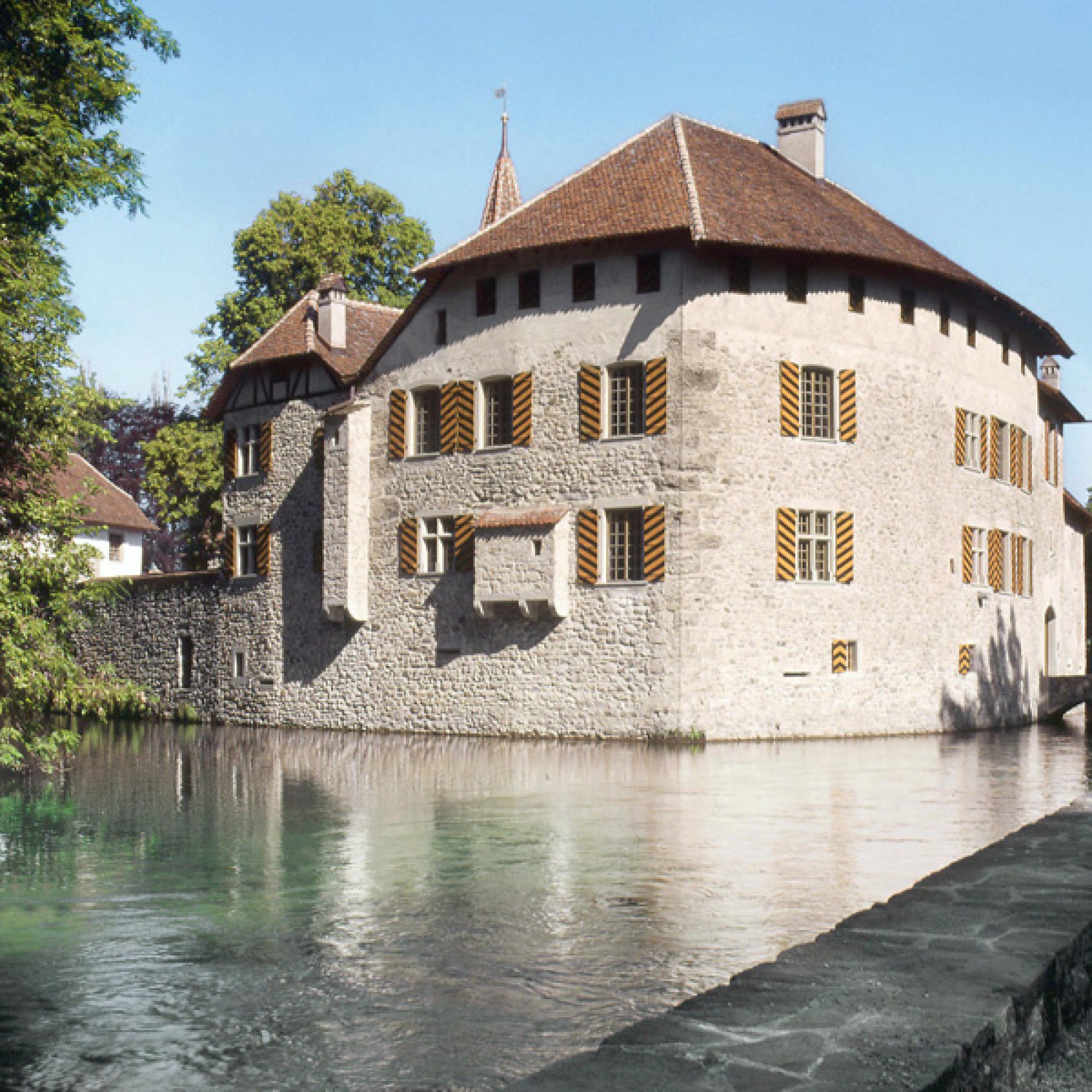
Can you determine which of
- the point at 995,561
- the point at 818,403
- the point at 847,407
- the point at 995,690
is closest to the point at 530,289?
the point at 818,403

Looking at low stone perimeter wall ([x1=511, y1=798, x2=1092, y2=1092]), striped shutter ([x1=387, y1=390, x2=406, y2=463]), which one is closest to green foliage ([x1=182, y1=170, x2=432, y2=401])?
striped shutter ([x1=387, y1=390, x2=406, y2=463])

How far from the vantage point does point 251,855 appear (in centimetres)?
1122

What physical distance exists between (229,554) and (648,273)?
1328 centimetres

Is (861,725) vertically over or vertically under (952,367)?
under

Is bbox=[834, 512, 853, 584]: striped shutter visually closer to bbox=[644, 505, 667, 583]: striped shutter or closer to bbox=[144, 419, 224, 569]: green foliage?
bbox=[644, 505, 667, 583]: striped shutter

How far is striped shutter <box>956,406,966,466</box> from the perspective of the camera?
30.5 meters

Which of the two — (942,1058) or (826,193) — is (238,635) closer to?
(826,193)

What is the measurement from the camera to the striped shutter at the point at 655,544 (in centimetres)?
2673

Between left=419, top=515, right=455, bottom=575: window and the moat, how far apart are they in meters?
10.5

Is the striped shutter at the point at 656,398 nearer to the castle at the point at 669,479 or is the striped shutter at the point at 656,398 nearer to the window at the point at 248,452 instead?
the castle at the point at 669,479

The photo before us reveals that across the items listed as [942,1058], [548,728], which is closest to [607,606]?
[548,728]

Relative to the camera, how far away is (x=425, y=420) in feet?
101

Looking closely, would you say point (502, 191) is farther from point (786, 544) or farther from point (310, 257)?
point (786, 544)

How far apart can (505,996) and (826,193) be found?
90.1 ft
